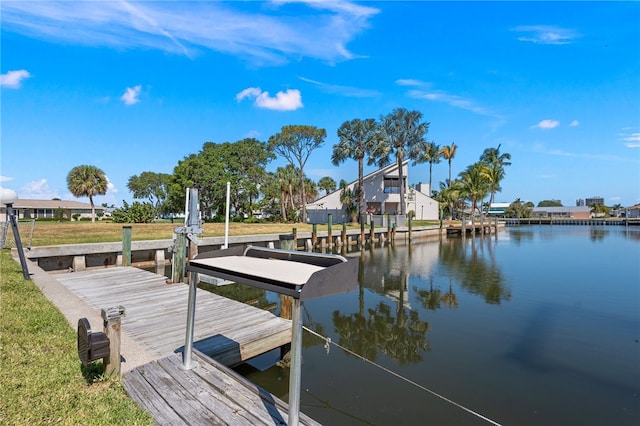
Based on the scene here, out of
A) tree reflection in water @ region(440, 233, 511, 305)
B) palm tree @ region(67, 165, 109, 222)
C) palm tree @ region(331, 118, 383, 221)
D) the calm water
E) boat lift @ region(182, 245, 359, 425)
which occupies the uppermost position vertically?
palm tree @ region(331, 118, 383, 221)

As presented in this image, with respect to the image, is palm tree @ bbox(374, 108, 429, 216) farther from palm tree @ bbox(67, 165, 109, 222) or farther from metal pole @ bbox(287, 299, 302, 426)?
metal pole @ bbox(287, 299, 302, 426)

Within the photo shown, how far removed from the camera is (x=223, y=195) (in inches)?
1524

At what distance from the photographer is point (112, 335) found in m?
3.40

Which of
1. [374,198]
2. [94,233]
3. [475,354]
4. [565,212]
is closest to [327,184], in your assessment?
[374,198]

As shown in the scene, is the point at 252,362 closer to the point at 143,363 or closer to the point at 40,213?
the point at 143,363

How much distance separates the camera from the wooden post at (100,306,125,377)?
3383 millimetres

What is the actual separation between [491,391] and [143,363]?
15.1 feet

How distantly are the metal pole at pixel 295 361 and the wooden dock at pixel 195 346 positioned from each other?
327 millimetres

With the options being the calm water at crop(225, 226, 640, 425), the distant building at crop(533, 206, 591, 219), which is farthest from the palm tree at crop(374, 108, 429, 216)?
the distant building at crop(533, 206, 591, 219)

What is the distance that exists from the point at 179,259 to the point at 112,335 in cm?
576

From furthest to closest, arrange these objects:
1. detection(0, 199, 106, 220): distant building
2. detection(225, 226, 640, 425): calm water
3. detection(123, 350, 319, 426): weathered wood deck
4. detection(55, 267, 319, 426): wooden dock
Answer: detection(0, 199, 106, 220): distant building → detection(225, 226, 640, 425): calm water → detection(55, 267, 319, 426): wooden dock → detection(123, 350, 319, 426): weathered wood deck

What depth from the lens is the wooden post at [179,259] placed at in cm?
867

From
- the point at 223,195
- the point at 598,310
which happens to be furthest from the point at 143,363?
the point at 223,195

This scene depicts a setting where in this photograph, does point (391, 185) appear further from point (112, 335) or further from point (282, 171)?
point (112, 335)
